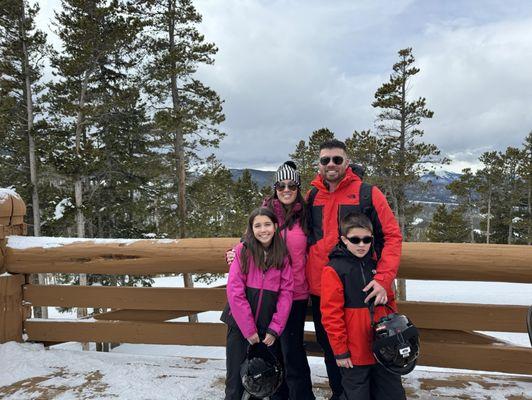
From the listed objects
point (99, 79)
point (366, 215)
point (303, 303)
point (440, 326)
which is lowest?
point (440, 326)

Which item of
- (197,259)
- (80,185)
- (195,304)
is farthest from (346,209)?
(80,185)

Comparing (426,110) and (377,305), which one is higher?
(426,110)

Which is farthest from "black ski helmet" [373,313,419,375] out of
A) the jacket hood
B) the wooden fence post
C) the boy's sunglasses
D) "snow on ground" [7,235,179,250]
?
the wooden fence post

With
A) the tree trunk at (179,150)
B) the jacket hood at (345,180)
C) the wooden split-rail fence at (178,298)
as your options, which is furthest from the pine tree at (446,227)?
the jacket hood at (345,180)

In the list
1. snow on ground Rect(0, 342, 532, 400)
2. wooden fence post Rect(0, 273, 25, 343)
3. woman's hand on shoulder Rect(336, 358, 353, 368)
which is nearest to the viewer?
woman's hand on shoulder Rect(336, 358, 353, 368)

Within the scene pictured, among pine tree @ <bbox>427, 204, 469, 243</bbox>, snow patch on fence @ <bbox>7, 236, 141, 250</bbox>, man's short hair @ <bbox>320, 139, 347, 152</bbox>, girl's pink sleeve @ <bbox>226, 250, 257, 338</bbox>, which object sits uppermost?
man's short hair @ <bbox>320, 139, 347, 152</bbox>

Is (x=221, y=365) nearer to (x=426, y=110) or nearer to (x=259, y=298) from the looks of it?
(x=259, y=298)

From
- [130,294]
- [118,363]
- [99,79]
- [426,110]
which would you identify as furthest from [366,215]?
[426,110]

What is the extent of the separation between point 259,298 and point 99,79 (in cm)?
1645

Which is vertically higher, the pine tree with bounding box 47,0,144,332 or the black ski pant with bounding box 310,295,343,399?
the pine tree with bounding box 47,0,144,332

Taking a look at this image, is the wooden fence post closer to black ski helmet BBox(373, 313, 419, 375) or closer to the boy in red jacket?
the boy in red jacket

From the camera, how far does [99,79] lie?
16.5m

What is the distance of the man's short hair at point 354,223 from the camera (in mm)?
2602

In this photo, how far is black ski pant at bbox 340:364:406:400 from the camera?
2561 millimetres
